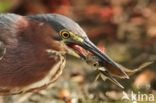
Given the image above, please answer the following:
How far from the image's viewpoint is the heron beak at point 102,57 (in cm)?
132

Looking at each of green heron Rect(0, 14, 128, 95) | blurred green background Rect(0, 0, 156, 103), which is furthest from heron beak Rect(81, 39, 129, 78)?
blurred green background Rect(0, 0, 156, 103)

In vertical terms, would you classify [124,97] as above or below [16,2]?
below

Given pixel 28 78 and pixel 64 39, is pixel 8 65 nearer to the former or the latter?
pixel 28 78

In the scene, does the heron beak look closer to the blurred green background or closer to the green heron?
the green heron

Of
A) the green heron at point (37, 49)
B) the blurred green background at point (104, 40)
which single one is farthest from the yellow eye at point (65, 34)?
the blurred green background at point (104, 40)

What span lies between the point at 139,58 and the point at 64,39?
1164 mm

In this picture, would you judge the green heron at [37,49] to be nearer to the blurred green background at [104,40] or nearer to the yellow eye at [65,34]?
the yellow eye at [65,34]

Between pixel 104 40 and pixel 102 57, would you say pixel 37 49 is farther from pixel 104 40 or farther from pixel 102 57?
pixel 104 40

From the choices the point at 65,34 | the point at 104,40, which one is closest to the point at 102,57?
the point at 65,34

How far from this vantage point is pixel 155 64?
238 cm

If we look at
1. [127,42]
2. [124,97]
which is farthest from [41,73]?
[127,42]

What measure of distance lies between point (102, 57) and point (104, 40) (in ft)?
4.31

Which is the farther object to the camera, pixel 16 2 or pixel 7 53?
pixel 16 2

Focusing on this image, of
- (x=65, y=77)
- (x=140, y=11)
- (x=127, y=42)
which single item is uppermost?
(x=140, y=11)
